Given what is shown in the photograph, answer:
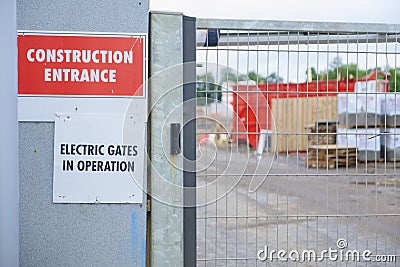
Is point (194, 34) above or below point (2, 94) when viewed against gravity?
above

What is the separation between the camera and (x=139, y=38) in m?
3.44

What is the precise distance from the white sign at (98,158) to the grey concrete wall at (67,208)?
5 centimetres

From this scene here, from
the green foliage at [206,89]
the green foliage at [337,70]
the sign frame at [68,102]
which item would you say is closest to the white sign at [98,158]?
the sign frame at [68,102]

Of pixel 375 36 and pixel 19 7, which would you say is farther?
pixel 375 36

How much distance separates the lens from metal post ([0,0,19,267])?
261 cm

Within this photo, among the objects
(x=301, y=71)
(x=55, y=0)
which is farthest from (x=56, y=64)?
(x=301, y=71)

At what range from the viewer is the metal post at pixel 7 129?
8.57 ft

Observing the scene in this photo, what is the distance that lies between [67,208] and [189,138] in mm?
840

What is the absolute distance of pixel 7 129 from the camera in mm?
2639

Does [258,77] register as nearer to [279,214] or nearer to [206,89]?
[206,89]

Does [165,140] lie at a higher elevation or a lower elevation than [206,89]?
lower

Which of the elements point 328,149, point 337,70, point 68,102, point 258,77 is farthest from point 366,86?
point 328,149

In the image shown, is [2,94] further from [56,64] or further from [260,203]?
[260,203]

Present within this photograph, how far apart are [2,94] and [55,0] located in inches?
38.3
